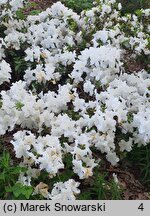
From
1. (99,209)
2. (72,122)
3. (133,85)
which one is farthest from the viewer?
(133,85)

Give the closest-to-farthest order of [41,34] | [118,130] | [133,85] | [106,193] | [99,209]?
[99,209] → [106,193] → [118,130] → [133,85] → [41,34]

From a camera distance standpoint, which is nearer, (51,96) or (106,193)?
(106,193)

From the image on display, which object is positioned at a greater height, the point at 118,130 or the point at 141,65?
the point at 141,65

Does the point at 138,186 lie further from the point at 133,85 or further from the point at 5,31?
the point at 5,31

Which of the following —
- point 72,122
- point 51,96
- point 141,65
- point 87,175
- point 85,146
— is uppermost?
point 141,65

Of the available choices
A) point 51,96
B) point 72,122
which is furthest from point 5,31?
point 72,122

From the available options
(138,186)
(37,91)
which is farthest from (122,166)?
(37,91)
